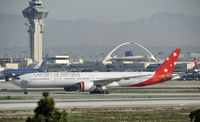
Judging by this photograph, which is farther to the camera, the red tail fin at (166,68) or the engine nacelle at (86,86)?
the red tail fin at (166,68)

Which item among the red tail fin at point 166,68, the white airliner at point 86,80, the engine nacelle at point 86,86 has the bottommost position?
the engine nacelle at point 86,86

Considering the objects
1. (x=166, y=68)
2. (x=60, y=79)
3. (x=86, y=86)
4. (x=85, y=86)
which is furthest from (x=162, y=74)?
(x=60, y=79)

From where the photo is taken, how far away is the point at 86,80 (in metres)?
80.0

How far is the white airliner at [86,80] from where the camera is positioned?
7794 cm

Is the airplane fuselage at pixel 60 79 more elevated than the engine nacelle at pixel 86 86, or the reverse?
the airplane fuselage at pixel 60 79

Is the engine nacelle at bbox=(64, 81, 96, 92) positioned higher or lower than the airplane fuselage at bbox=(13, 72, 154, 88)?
lower

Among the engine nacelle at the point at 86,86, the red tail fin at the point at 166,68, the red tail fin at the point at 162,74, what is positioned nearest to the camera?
the engine nacelle at the point at 86,86

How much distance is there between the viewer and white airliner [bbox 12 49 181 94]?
3068 inches

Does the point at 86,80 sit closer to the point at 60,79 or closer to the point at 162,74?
the point at 60,79

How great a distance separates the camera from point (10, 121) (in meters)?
39.7

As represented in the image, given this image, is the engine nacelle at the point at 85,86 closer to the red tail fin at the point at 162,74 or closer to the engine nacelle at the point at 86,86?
the engine nacelle at the point at 86,86

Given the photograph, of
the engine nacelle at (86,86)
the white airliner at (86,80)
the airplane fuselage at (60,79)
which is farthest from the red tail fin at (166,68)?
the engine nacelle at (86,86)

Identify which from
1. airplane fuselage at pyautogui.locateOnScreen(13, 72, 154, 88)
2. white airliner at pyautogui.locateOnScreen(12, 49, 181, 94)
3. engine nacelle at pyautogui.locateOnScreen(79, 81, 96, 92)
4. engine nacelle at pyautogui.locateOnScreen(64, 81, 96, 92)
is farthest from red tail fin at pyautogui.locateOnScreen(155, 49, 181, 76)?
engine nacelle at pyautogui.locateOnScreen(79, 81, 96, 92)

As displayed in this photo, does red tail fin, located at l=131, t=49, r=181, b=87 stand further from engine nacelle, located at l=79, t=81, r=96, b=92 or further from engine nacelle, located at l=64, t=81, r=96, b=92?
engine nacelle, located at l=79, t=81, r=96, b=92
